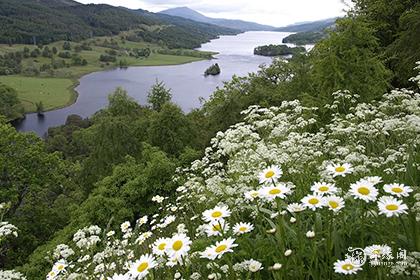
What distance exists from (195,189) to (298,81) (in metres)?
19.2

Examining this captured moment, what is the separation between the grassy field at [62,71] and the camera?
93.9m

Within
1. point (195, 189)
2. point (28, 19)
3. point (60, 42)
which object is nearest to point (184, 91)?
point (195, 189)

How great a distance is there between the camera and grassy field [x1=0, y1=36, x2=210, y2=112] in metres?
93.9

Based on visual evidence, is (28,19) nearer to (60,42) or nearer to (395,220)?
(60,42)

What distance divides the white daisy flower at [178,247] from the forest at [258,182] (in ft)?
0.05

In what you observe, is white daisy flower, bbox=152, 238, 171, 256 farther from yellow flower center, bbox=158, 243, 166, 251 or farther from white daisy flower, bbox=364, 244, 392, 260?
white daisy flower, bbox=364, 244, 392, 260

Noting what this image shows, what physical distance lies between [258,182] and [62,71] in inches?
5393

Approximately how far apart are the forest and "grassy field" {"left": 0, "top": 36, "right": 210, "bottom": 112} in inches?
2461

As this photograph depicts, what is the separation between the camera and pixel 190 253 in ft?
10.0

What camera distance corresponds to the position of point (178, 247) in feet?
8.20

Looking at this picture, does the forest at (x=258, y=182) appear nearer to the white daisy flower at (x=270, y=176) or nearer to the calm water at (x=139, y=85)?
the white daisy flower at (x=270, y=176)

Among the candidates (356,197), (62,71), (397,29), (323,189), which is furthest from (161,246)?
(62,71)

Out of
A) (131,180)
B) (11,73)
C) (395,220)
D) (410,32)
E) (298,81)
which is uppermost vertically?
(410,32)

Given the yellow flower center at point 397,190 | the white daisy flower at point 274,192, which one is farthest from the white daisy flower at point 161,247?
the yellow flower center at point 397,190
